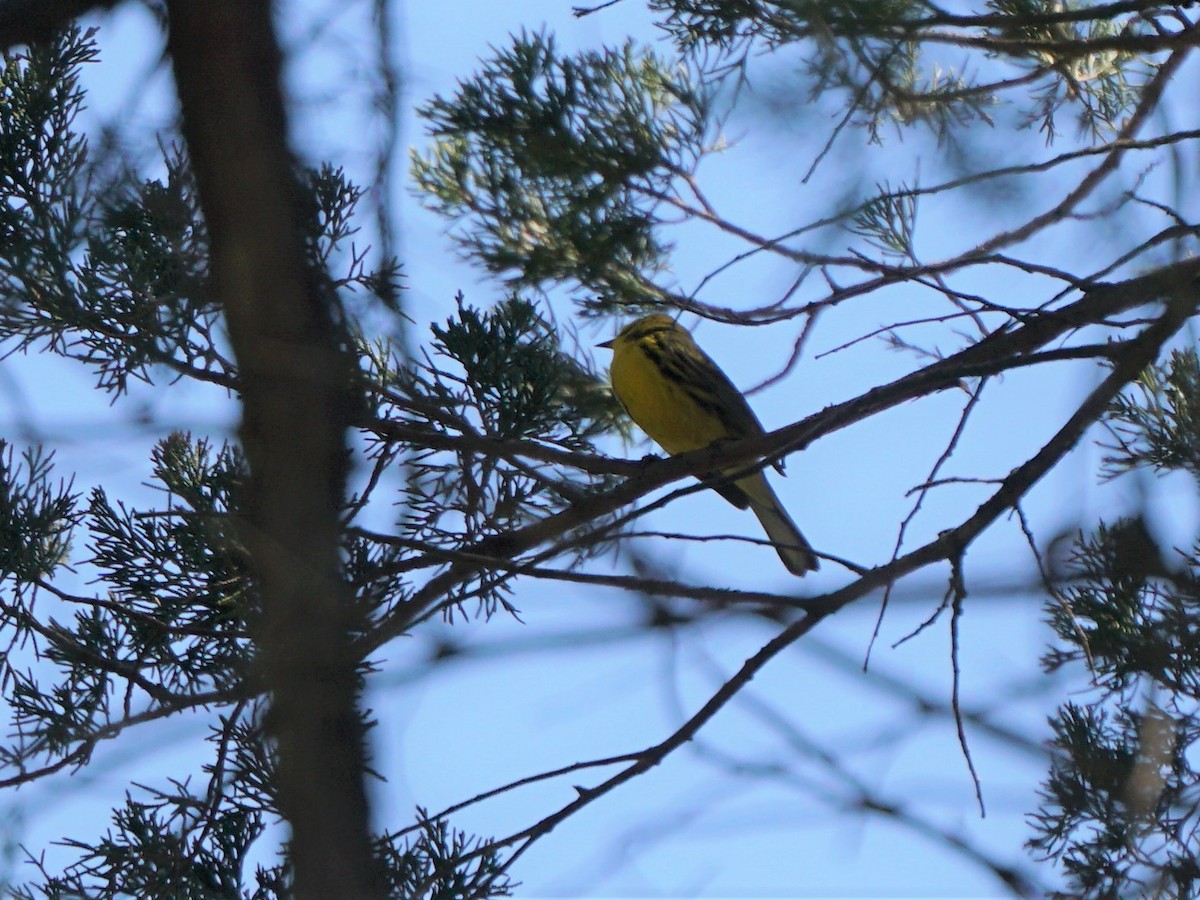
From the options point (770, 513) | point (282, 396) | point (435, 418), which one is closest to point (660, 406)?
point (770, 513)

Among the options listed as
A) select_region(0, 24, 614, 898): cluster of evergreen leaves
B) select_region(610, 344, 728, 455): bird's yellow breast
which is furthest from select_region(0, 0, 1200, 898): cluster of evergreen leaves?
select_region(610, 344, 728, 455): bird's yellow breast

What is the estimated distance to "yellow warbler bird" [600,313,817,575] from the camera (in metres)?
3.18

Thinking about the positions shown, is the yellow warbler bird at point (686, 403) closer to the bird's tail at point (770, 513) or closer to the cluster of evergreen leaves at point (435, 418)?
the bird's tail at point (770, 513)

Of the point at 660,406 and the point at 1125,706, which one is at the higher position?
the point at 660,406

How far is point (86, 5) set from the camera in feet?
5.34

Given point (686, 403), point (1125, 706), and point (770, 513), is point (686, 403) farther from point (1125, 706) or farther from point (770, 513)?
point (1125, 706)

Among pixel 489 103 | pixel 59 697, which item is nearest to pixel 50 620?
pixel 59 697

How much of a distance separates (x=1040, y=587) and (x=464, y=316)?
1154 millimetres

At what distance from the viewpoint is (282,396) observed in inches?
26.4

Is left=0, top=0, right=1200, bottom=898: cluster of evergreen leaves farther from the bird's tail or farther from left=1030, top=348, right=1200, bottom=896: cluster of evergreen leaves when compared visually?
the bird's tail

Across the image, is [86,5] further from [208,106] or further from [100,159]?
[208,106]

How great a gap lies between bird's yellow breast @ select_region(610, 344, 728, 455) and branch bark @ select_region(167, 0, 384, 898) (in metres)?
2.30

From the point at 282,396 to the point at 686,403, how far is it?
104 inches

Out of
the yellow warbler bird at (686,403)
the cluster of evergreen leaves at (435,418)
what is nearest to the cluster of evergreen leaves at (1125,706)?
the cluster of evergreen leaves at (435,418)
